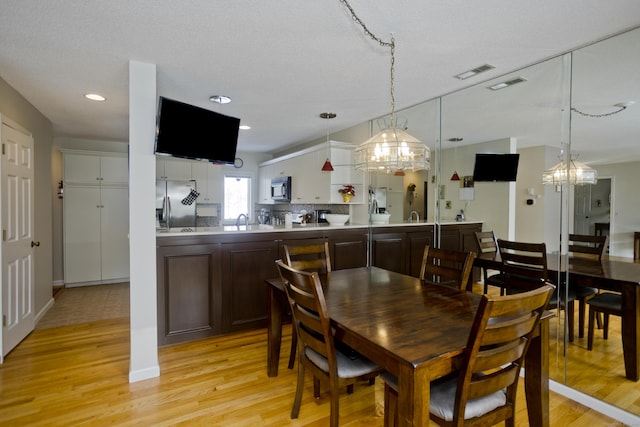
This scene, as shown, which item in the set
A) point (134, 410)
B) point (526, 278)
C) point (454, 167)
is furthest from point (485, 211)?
point (134, 410)

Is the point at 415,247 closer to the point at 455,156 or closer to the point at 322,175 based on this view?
the point at 455,156

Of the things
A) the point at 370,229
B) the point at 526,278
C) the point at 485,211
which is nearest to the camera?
the point at 526,278

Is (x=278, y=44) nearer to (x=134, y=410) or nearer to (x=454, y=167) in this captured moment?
(x=454, y=167)

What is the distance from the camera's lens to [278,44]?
2279 mm

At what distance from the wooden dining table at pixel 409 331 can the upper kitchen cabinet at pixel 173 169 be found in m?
4.21

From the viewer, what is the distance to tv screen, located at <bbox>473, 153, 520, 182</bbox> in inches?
121

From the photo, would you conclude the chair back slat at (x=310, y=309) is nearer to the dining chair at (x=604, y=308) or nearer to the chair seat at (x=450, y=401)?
the chair seat at (x=450, y=401)

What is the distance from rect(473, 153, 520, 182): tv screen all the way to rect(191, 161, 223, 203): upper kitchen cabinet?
458cm

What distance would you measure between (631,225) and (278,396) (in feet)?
9.09

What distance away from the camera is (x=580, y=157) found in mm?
2441

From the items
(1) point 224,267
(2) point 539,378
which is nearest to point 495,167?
(2) point 539,378

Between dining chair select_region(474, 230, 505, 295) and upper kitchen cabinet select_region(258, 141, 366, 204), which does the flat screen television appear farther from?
dining chair select_region(474, 230, 505, 295)

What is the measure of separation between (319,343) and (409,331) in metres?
0.49

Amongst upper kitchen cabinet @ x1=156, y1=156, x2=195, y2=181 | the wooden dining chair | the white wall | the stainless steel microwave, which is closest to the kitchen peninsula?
the wooden dining chair
